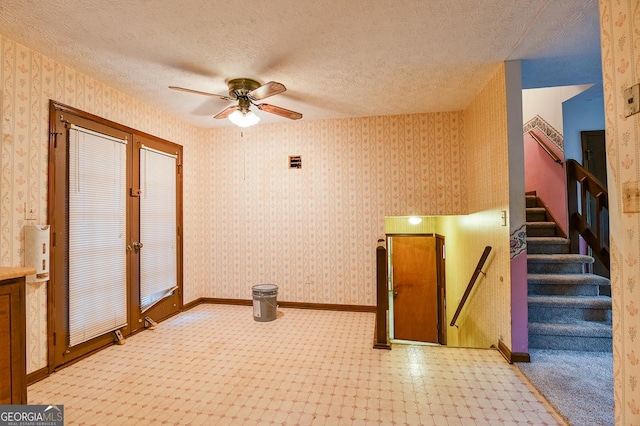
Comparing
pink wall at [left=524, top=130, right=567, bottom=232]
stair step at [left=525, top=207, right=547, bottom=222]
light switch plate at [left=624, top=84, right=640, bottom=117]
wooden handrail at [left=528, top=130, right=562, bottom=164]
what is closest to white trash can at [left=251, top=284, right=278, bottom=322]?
light switch plate at [left=624, top=84, right=640, bottom=117]

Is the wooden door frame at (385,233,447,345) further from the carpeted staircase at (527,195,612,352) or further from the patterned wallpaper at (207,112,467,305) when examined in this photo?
the carpeted staircase at (527,195,612,352)

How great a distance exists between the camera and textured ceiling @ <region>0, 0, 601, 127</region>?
82.7 inches

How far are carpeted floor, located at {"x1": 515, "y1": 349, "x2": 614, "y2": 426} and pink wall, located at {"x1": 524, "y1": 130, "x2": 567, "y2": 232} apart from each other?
202 centimetres

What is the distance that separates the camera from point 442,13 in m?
2.15

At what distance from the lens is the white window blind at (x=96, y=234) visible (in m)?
2.88

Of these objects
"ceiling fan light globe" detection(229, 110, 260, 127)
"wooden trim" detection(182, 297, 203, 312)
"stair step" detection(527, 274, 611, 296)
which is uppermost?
"ceiling fan light globe" detection(229, 110, 260, 127)

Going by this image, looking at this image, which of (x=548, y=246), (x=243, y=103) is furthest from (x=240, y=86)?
(x=548, y=246)

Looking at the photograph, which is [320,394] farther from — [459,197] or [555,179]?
[555,179]

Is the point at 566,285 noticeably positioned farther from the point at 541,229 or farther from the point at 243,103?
the point at 243,103

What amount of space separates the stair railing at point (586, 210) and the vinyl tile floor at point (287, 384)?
79.0 inches

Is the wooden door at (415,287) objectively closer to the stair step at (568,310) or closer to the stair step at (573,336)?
the stair step at (568,310)

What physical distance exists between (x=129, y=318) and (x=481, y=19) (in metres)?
4.52

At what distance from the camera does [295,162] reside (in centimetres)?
A: 464

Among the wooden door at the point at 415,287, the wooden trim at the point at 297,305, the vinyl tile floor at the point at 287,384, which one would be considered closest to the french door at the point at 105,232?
the vinyl tile floor at the point at 287,384
